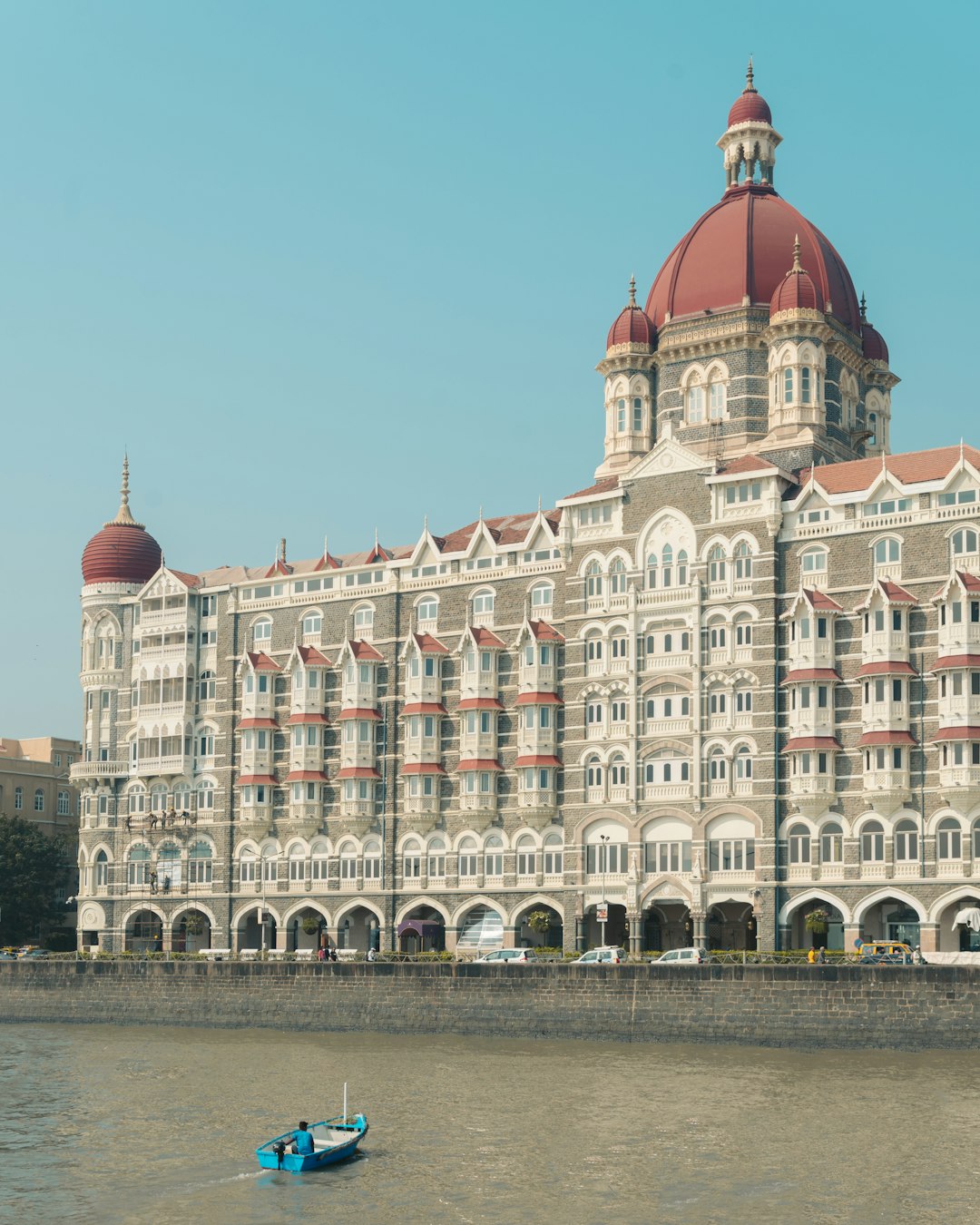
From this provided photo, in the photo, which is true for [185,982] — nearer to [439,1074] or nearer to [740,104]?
[439,1074]

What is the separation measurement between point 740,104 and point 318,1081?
2828 inches

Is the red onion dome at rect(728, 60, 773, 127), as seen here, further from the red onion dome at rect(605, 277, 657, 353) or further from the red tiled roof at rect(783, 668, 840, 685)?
the red tiled roof at rect(783, 668, 840, 685)

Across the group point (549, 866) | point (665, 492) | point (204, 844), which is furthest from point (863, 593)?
point (204, 844)

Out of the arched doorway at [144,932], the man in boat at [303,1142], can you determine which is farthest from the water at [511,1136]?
the arched doorway at [144,932]

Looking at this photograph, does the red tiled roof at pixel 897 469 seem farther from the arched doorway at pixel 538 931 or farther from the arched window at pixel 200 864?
the arched window at pixel 200 864

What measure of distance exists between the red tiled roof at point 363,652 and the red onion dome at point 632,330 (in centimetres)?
2373

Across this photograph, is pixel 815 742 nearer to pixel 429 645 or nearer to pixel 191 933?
pixel 429 645

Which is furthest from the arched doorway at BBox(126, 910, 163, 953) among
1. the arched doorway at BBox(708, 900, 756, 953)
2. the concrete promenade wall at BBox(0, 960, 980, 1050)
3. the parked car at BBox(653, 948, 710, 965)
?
the parked car at BBox(653, 948, 710, 965)

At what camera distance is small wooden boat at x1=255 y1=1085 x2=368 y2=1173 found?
50.1 metres

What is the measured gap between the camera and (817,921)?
89.9 m

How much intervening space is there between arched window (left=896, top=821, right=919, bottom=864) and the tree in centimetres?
6862

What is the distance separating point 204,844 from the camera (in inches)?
4525

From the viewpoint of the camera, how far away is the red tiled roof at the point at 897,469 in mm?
91562

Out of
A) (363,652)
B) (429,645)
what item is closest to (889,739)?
(429,645)
